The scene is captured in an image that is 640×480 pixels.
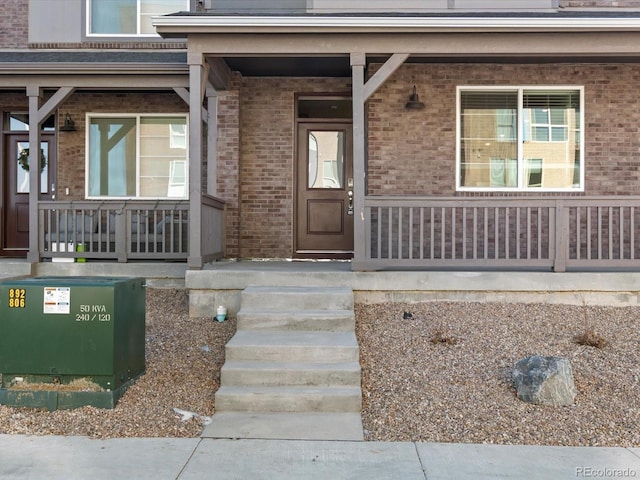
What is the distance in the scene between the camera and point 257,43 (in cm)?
721

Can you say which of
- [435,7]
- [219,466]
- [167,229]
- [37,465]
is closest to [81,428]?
[37,465]

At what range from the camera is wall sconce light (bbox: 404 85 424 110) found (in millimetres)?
8773

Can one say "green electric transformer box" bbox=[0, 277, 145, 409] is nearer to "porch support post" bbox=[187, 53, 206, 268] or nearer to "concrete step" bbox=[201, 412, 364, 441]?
"concrete step" bbox=[201, 412, 364, 441]

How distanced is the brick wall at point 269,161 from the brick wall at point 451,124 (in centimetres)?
112

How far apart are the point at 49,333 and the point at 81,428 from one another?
2.67 ft

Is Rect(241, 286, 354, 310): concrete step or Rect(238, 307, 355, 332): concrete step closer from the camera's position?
Rect(238, 307, 355, 332): concrete step

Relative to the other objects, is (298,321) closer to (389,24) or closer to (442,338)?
(442,338)

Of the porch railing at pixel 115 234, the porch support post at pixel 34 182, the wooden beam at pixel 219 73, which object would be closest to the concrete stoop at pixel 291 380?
the porch railing at pixel 115 234

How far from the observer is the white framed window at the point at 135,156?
9742mm

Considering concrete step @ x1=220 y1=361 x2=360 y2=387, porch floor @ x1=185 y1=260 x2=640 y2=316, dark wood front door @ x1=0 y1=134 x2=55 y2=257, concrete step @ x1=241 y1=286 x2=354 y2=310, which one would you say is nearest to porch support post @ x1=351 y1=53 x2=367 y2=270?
porch floor @ x1=185 y1=260 x2=640 y2=316

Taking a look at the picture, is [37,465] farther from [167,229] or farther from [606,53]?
[606,53]

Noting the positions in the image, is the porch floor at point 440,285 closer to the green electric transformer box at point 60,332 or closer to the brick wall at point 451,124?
the green electric transformer box at point 60,332

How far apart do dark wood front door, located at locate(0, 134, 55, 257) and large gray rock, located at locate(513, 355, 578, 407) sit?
28.5ft

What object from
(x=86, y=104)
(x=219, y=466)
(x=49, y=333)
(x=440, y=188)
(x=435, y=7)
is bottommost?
(x=219, y=466)
